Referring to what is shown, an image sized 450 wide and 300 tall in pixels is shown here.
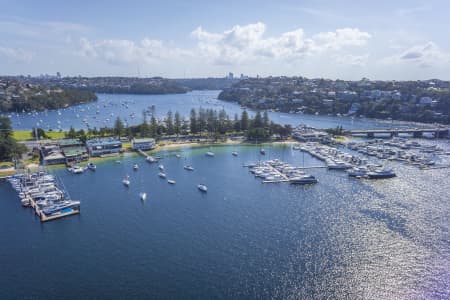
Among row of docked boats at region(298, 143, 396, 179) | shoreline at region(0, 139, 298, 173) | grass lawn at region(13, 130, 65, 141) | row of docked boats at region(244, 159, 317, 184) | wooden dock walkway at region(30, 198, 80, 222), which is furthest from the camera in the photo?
grass lawn at region(13, 130, 65, 141)

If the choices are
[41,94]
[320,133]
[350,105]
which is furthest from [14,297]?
[41,94]

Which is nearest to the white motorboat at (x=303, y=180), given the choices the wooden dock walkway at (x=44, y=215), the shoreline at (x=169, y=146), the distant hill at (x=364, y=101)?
the shoreline at (x=169, y=146)

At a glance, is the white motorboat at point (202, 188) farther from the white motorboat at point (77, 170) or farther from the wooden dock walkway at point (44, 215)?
the white motorboat at point (77, 170)

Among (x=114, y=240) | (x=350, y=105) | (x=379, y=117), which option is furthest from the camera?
(x=350, y=105)

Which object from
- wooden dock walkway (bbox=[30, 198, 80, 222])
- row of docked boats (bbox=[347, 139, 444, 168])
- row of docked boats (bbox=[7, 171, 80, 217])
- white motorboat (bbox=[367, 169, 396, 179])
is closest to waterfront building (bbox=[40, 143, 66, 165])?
row of docked boats (bbox=[7, 171, 80, 217])

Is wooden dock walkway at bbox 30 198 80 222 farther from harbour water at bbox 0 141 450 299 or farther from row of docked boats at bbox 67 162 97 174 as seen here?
row of docked boats at bbox 67 162 97 174

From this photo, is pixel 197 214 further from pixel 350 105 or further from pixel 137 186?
pixel 350 105
